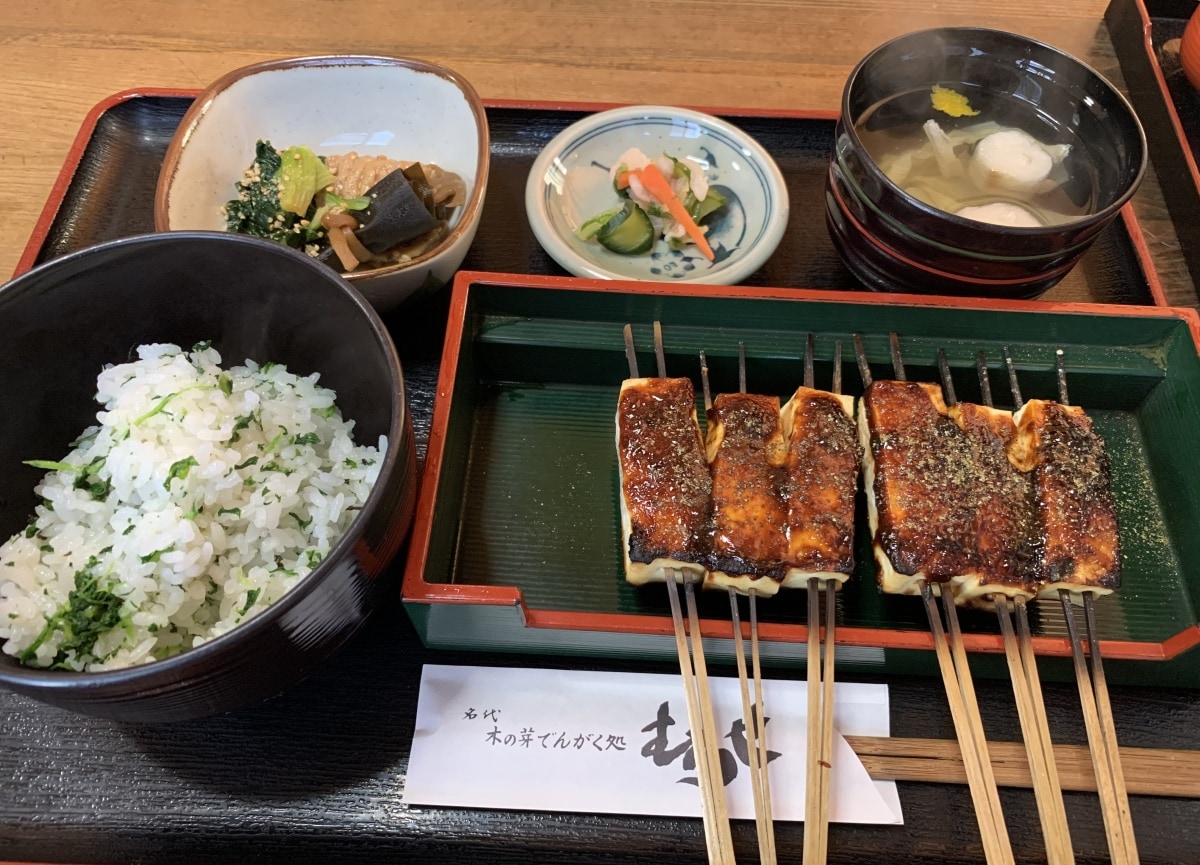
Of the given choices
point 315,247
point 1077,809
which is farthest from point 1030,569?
→ point 315,247

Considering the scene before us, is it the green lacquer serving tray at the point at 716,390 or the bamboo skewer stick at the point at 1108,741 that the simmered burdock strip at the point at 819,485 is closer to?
the green lacquer serving tray at the point at 716,390

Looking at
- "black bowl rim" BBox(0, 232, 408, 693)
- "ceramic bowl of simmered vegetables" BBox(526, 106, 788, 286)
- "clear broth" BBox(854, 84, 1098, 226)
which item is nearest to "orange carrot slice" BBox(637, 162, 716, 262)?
"ceramic bowl of simmered vegetables" BBox(526, 106, 788, 286)

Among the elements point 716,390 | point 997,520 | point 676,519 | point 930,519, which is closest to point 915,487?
point 930,519

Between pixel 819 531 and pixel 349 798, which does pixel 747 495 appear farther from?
pixel 349 798

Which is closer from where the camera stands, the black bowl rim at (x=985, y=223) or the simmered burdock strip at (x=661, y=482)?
the simmered burdock strip at (x=661, y=482)

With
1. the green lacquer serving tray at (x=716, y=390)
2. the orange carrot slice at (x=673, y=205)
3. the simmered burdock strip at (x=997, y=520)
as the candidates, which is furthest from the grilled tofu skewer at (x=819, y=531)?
the orange carrot slice at (x=673, y=205)

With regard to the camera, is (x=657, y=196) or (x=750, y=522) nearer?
(x=750, y=522)

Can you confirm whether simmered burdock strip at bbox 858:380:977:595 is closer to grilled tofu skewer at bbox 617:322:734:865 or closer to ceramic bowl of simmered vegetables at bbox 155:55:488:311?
grilled tofu skewer at bbox 617:322:734:865
